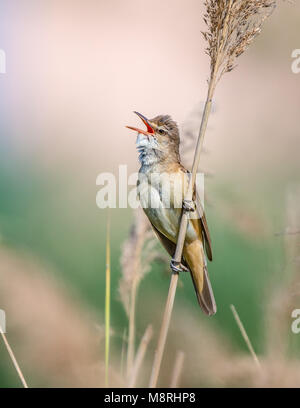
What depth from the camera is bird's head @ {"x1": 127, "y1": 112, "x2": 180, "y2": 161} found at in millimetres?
2252

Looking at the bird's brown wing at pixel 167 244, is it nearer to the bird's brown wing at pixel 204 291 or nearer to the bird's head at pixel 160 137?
the bird's brown wing at pixel 204 291

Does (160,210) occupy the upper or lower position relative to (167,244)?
upper

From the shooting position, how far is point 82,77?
139 inches

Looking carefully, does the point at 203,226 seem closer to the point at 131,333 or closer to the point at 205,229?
the point at 205,229

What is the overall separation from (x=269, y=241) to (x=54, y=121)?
6.21ft

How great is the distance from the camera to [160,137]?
7.43 ft

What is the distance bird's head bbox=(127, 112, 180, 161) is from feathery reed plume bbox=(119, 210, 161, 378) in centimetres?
42

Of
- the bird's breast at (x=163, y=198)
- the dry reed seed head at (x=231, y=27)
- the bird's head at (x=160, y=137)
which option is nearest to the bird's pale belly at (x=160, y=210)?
Result: the bird's breast at (x=163, y=198)

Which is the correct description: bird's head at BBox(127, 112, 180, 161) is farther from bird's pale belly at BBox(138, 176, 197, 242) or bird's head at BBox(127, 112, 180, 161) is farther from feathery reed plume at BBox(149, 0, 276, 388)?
feathery reed plume at BBox(149, 0, 276, 388)

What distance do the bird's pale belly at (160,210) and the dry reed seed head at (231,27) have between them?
2.46 feet

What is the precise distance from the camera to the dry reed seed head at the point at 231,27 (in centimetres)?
163

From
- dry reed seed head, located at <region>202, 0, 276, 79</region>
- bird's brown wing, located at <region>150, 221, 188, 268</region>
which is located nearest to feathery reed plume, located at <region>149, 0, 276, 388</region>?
dry reed seed head, located at <region>202, 0, 276, 79</region>

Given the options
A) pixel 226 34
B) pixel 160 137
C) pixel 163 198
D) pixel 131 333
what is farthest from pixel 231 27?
pixel 131 333

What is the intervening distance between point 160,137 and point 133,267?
0.66 m
